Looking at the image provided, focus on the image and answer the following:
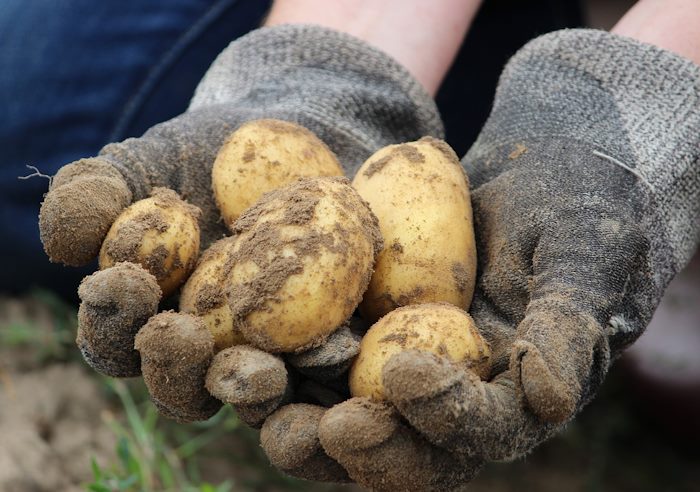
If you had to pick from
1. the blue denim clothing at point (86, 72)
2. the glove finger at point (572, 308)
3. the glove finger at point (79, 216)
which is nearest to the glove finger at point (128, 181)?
the glove finger at point (79, 216)

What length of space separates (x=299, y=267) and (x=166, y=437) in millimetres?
1241

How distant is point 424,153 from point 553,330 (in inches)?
16.6

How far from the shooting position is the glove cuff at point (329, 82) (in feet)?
5.74

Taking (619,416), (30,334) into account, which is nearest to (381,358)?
(30,334)

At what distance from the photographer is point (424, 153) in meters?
1.39

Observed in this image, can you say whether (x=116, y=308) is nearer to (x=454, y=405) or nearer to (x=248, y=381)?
(x=248, y=381)

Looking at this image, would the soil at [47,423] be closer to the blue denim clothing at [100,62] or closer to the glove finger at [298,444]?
the blue denim clothing at [100,62]

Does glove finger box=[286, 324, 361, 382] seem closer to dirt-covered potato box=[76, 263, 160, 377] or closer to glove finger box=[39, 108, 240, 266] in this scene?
dirt-covered potato box=[76, 263, 160, 377]

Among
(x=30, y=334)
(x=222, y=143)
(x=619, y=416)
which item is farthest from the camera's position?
(x=619, y=416)

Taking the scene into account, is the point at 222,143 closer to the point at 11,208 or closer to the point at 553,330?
the point at 553,330

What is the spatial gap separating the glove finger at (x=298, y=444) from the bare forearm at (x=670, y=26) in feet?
3.32

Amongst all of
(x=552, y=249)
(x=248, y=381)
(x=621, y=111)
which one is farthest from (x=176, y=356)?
(x=621, y=111)

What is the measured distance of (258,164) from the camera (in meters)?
1.37

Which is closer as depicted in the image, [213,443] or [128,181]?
[128,181]
